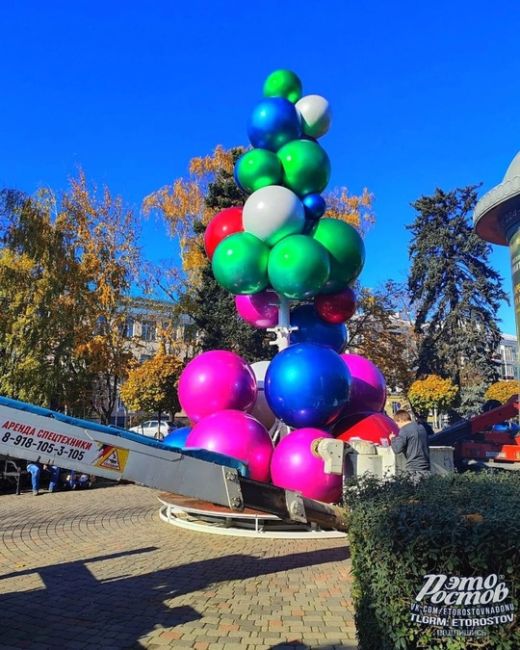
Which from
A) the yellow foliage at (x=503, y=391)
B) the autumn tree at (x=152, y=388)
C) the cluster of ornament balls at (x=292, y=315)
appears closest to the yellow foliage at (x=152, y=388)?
the autumn tree at (x=152, y=388)

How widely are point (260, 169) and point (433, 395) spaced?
13.1 metres

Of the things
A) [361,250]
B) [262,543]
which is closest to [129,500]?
[262,543]

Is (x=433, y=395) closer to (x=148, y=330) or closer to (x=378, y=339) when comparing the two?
(x=378, y=339)

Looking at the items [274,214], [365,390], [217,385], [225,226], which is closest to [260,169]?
[274,214]

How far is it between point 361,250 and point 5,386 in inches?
525

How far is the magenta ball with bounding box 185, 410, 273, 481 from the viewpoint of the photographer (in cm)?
814

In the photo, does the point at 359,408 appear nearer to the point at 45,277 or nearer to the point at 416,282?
the point at 45,277

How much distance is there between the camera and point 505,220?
1438 cm

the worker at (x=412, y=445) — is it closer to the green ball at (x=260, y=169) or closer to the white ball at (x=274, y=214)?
the white ball at (x=274, y=214)

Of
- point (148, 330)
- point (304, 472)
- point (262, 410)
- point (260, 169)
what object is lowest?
point (304, 472)

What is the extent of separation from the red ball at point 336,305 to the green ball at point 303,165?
1988 millimetres

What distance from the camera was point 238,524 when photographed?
343 inches

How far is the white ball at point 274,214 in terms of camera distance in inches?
367

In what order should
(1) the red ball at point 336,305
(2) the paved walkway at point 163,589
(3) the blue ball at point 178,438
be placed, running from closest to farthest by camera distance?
(2) the paved walkway at point 163,589
(3) the blue ball at point 178,438
(1) the red ball at point 336,305
